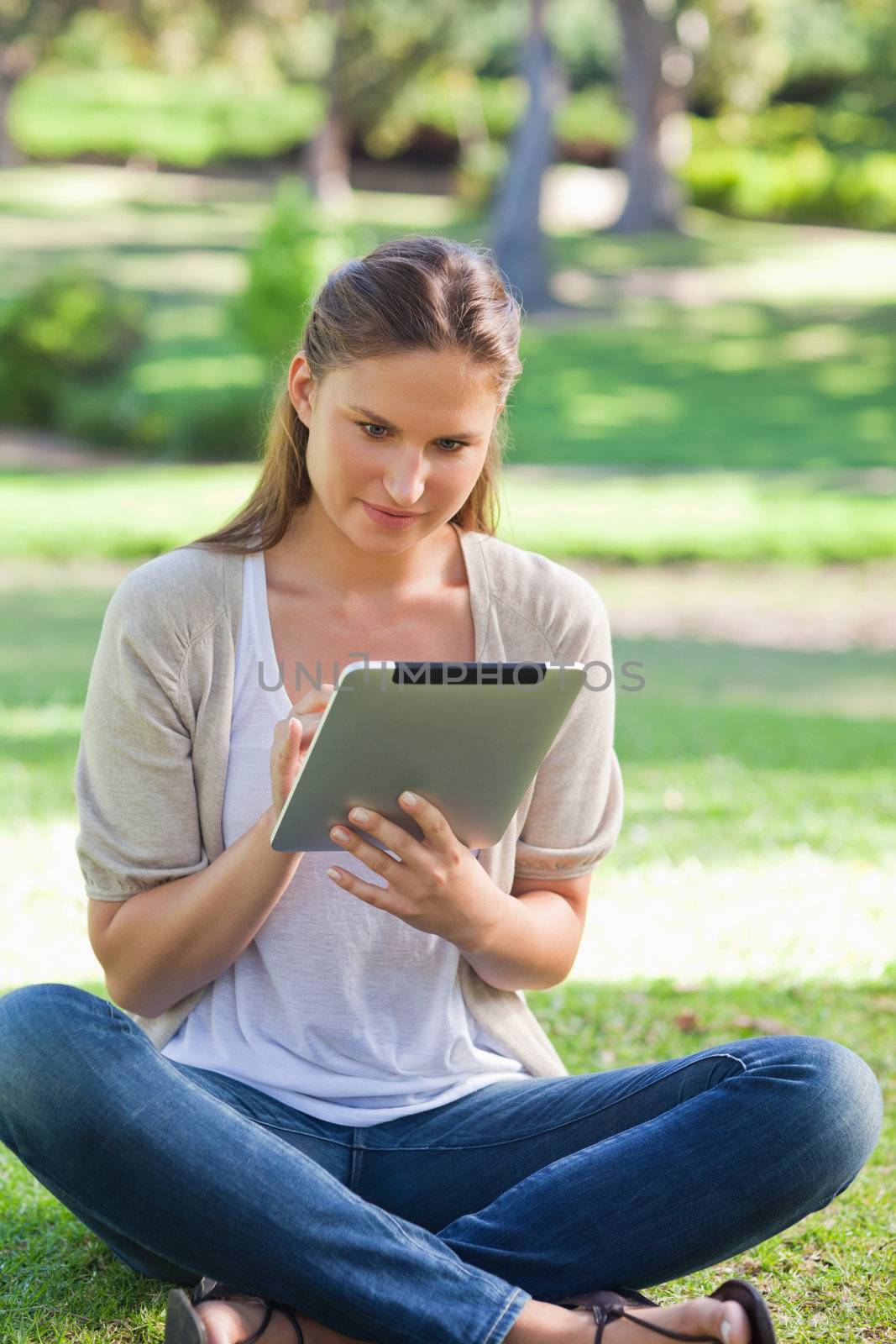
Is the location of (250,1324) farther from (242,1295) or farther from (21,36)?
(21,36)

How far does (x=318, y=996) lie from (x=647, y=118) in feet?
89.0

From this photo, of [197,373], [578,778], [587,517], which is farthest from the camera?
[197,373]

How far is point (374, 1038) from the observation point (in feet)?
7.47

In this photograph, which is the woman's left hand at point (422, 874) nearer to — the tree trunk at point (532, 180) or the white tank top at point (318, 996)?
the white tank top at point (318, 996)

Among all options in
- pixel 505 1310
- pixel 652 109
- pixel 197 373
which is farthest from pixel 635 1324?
pixel 652 109

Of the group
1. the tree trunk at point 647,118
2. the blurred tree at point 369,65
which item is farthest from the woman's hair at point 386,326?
the blurred tree at point 369,65

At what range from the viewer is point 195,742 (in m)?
2.30

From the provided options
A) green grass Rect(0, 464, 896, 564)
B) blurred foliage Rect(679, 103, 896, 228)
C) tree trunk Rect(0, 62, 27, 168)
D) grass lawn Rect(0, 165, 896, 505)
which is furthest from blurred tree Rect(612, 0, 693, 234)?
tree trunk Rect(0, 62, 27, 168)

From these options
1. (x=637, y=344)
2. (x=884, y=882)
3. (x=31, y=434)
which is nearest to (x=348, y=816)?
(x=884, y=882)

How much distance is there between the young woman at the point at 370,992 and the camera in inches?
79.4

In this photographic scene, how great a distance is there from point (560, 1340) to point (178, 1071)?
58 cm

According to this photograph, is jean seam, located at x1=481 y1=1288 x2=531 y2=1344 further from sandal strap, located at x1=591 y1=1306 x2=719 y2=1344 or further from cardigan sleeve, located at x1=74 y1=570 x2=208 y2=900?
cardigan sleeve, located at x1=74 y1=570 x2=208 y2=900

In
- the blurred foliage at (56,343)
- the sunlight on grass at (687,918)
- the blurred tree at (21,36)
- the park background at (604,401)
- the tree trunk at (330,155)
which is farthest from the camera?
the blurred tree at (21,36)

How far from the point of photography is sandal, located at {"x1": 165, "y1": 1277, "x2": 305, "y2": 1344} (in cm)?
191
